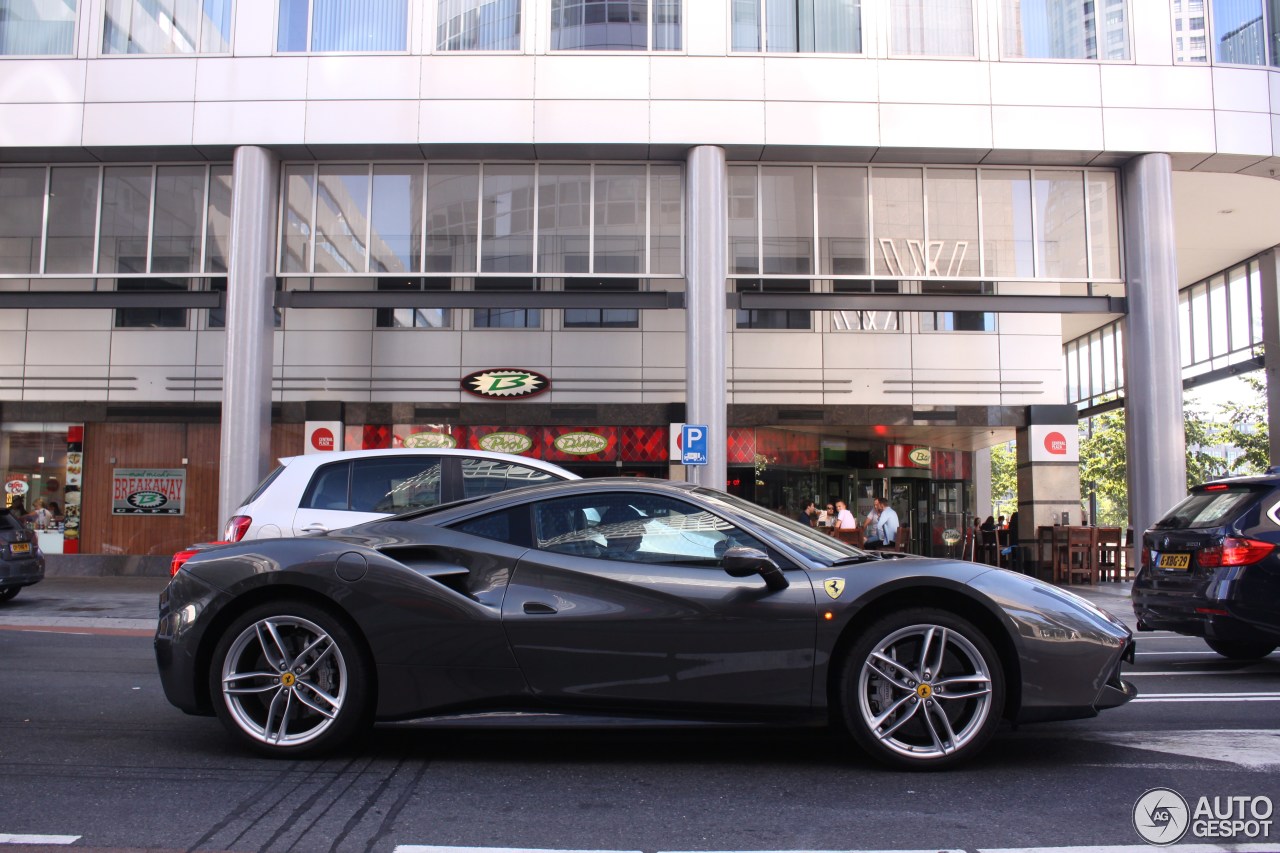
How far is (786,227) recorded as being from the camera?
20203 mm

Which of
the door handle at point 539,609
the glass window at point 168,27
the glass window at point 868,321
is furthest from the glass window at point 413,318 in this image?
the door handle at point 539,609

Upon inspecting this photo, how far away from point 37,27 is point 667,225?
42.7 feet

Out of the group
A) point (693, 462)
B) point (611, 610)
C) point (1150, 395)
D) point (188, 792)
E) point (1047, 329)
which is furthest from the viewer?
point (1047, 329)

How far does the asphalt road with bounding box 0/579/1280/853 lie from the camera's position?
3.57m

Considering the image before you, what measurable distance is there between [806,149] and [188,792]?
57.7 feet

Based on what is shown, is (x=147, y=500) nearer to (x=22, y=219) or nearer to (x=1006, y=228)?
(x=22, y=219)

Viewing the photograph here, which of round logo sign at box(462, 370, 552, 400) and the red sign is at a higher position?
round logo sign at box(462, 370, 552, 400)

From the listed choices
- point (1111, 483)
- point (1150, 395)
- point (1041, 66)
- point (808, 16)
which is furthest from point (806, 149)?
point (1111, 483)

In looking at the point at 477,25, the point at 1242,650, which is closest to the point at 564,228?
the point at 477,25

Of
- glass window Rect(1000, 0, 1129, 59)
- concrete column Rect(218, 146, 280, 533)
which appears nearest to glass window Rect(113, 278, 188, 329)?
concrete column Rect(218, 146, 280, 533)

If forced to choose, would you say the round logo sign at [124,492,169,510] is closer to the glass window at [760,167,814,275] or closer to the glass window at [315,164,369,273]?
the glass window at [315,164,369,273]

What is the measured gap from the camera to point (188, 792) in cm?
413

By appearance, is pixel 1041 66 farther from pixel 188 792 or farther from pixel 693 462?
pixel 188 792

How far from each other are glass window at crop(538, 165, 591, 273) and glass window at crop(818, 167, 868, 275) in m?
3.89
